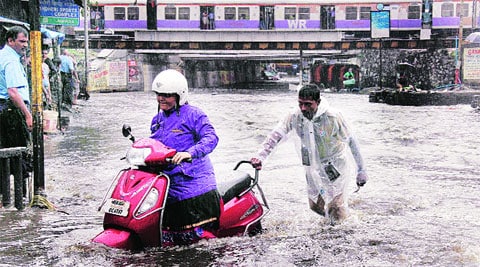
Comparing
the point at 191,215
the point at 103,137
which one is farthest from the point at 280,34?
the point at 191,215

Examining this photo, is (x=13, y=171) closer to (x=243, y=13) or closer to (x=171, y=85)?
(x=171, y=85)

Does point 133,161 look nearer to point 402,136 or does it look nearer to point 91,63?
point 402,136

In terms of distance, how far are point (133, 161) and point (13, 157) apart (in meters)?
2.98

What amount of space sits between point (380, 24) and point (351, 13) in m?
6.94

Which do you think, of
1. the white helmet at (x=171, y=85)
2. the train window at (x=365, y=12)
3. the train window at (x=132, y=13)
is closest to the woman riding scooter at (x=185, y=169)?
the white helmet at (x=171, y=85)

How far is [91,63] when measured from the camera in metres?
47.9

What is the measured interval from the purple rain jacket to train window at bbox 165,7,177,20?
137 ft

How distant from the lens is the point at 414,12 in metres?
45.1

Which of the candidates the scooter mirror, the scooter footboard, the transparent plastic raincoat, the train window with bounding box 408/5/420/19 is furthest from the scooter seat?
the train window with bounding box 408/5/420/19

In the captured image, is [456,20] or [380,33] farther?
[456,20]

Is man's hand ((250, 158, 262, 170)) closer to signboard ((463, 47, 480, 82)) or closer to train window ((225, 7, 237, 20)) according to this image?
signboard ((463, 47, 480, 82))

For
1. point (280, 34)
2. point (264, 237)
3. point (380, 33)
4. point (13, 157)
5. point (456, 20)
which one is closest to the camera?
point (264, 237)

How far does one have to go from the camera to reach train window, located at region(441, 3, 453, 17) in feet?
145

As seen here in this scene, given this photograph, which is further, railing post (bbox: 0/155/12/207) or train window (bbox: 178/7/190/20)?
train window (bbox: 178/7/190/20)
